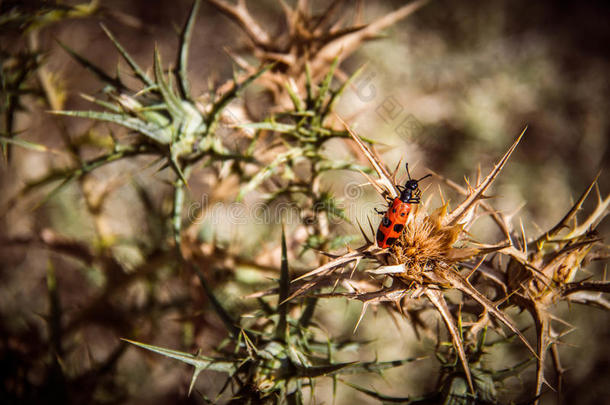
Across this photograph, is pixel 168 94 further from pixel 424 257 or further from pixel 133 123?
pixel 424 257

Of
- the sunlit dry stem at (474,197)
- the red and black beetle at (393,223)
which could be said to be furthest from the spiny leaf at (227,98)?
the sunlit dry stem at (474,197)

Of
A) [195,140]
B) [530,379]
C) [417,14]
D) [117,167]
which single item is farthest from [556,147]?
[117,167]

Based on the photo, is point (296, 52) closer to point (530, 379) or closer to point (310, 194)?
point (310, 194)

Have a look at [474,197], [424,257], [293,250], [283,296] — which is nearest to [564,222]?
[474,197]

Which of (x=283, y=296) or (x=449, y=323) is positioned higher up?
(x=283, y=296)

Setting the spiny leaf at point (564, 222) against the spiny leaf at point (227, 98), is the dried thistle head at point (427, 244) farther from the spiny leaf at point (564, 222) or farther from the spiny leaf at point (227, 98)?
the spiny leaf at point (227, 98)

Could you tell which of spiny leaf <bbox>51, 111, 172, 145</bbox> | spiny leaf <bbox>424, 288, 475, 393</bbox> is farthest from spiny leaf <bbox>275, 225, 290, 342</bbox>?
spiny leaf <bbox>51, 111, 172, 145</bbox>

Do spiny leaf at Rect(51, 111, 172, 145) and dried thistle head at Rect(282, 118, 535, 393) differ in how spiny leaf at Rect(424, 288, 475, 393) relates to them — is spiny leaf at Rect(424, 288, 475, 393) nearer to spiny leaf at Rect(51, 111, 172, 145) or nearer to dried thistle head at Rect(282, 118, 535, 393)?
dried thistle head at Rect(282, 118, 535, 393)

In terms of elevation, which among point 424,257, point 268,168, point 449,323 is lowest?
point 449,323
